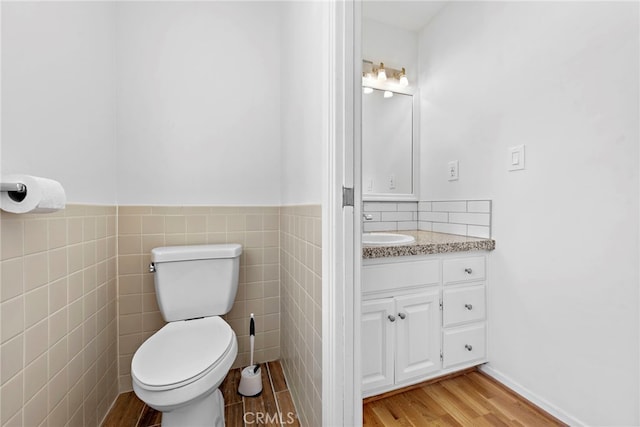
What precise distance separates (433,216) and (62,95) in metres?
2.10

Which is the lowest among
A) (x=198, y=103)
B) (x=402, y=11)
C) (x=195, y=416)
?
(x=195, y=416)

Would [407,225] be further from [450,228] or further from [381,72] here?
[381,72]

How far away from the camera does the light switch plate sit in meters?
1.46

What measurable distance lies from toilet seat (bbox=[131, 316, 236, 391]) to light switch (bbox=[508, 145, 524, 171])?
166 cm

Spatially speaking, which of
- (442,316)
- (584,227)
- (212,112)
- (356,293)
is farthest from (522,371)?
(212,112)

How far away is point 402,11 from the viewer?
77.8 inches

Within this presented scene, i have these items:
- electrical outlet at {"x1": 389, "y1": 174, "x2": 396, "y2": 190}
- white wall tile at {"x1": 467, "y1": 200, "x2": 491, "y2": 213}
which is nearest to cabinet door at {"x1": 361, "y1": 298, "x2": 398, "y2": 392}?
white wall tile at {"x1": 467, "y1": 200, "x2": 491, "y2": 213}

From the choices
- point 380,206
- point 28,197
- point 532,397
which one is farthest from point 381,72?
point 532,397

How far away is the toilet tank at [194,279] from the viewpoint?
1325 mm

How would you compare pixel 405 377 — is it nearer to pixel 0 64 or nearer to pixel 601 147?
pixel 601 147

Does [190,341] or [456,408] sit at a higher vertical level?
[190,341]

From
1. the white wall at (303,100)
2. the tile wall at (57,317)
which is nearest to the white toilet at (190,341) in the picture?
the tile wall at (57,317)

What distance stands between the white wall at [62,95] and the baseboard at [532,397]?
2254 millimetres

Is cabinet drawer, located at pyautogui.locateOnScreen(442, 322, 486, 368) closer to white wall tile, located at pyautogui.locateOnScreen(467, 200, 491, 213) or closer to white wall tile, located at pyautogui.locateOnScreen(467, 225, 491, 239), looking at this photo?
white wall tile, located at pyautogui.locateOnScreen(467, 225, 491, 239)
